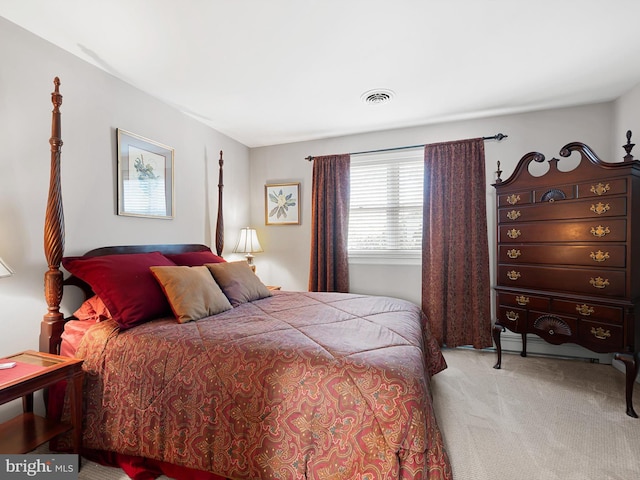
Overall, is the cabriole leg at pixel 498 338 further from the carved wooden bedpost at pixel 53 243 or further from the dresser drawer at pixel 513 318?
the carved wooden bedpost at pixel 53 243

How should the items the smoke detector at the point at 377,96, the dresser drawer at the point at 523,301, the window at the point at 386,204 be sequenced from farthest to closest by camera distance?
the window at the point at 386,204 → the smoke detector at the point at 377,96 → the dresser drawer at the point at 523,301

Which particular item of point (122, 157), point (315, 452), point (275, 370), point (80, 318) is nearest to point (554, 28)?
point (275, 370)

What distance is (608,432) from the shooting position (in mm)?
1883

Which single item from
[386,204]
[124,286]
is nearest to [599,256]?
[386,204]

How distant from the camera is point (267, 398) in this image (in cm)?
134

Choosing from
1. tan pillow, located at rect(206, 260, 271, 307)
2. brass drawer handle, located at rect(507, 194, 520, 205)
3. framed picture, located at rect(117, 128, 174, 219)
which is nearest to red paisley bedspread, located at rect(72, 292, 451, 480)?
tan pillow, located at rect(206, 260, 271, 307)

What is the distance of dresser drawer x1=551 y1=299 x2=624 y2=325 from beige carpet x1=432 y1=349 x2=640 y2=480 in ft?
1.93

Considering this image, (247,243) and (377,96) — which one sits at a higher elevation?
(377,96)

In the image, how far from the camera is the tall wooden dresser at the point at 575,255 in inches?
86.1

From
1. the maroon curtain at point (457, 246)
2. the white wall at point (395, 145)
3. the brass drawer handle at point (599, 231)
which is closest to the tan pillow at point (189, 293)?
the white wall at point (395, 145)

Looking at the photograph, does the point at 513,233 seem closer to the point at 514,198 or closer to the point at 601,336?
the point at 514,198

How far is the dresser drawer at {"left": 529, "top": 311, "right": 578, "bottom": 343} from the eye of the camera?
2418mm

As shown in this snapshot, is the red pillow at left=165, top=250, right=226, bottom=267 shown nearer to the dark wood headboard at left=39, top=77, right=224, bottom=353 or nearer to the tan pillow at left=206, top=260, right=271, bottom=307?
the tan pillow at left=206, top=260, right=271, bottom=307

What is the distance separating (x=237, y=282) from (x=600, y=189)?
2.83 m
